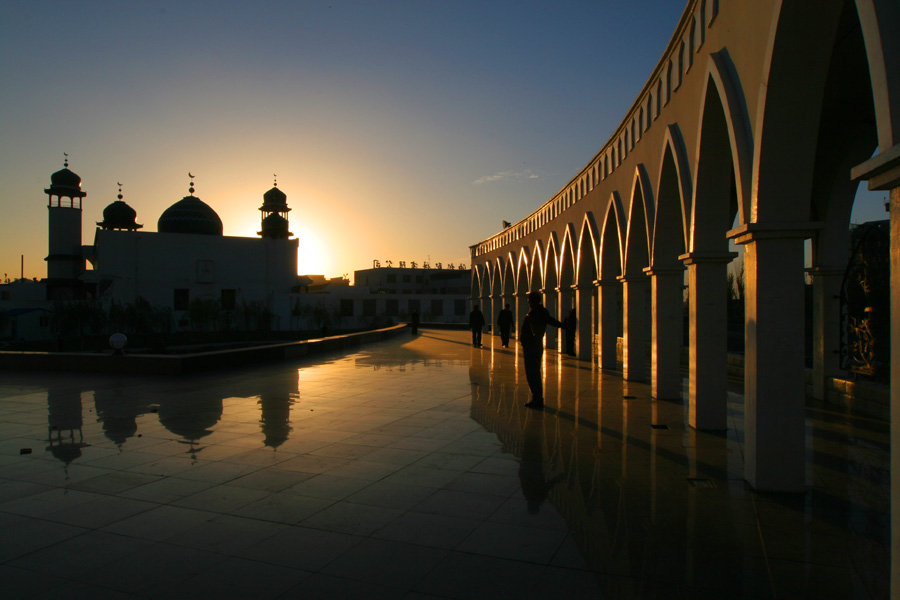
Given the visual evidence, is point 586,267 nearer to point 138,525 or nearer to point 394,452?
point 394,452

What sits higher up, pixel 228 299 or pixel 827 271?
pixel 228 299

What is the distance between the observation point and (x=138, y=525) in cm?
434

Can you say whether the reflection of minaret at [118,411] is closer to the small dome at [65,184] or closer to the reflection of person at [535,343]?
the reflection of person at [535,343]

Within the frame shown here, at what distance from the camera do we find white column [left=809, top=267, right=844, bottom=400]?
1041 cm

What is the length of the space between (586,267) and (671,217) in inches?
304

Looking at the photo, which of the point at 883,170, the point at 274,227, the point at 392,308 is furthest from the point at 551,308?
the point at 392,308

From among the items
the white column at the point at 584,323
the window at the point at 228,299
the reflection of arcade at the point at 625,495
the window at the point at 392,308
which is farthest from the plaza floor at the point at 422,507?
the window at the point at 392,308

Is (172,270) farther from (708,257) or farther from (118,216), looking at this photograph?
(708,257)

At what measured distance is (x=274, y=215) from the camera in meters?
63.2

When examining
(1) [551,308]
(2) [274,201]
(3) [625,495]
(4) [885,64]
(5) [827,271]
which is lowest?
(3) [625,495]

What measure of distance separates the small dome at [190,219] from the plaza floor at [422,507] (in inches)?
2097

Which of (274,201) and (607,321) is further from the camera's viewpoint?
(274,201)

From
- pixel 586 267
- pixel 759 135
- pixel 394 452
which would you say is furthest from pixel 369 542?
pixel 586 267

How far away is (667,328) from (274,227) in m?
57.6
